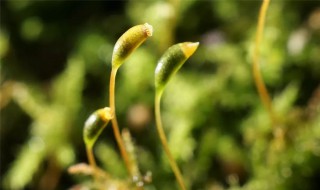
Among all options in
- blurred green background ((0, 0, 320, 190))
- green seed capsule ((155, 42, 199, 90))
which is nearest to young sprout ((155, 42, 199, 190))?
green seed capsule ((155, 42, 199, 90))

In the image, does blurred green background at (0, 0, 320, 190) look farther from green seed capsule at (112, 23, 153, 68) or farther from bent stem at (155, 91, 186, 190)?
green seed capsule at (112, 23, 153, 68)

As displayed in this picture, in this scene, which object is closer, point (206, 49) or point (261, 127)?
point (261, 127)

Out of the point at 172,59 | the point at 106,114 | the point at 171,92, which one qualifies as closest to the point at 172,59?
the point at 172,59

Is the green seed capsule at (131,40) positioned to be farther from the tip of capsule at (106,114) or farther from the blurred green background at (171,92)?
the blurred green background at (171,92)

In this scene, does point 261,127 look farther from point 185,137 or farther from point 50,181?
point 50,181

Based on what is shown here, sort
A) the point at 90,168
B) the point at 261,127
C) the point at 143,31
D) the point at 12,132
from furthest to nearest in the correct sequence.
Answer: the point at 12,132, the point at 261,127, the point at 90,168, the point at 143,31

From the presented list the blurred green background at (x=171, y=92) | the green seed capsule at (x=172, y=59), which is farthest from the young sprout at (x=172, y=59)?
the blurred green background at (x=171, y=92)

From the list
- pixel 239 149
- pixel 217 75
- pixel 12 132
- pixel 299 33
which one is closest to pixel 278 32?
pixel 299 33
